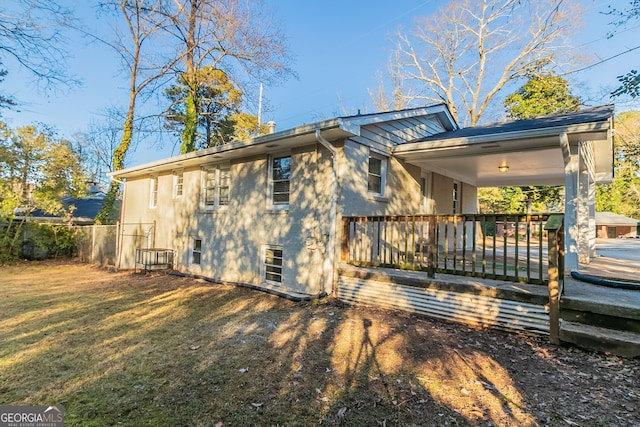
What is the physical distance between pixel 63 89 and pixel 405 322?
829 centimetres

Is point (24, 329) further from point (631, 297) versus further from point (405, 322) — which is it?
point (631, 297)

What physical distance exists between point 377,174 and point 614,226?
39.0m

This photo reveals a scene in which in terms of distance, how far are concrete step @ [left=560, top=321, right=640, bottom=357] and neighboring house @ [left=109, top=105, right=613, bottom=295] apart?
2230mm

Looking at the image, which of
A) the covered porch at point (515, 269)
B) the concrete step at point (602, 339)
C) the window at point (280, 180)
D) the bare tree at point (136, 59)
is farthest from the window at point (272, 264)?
the bare tree at point (136, 59)

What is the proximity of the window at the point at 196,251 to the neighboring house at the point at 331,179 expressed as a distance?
3 cm

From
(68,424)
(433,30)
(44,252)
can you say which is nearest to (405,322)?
(68,424)

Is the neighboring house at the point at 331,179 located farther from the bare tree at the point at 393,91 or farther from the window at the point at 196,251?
the bare tree at the point at 393,91

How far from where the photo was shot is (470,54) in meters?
20.3

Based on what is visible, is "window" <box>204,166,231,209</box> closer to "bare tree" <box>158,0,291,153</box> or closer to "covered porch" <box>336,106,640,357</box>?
"covered porch" <box>336,106,640,357</box>

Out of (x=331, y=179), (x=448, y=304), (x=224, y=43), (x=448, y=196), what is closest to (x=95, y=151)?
(x=224, y=43)

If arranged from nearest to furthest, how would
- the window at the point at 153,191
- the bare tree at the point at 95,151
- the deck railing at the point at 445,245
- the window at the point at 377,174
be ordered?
the deck railing at the point at 445,245
the window at the point at 377,174
the window at the point at 153,191
the bare tree at the point at 95,151

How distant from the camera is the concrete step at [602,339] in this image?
137 inches

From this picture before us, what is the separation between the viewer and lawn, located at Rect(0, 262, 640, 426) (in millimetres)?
2617

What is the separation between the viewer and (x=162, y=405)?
8.96 ft
